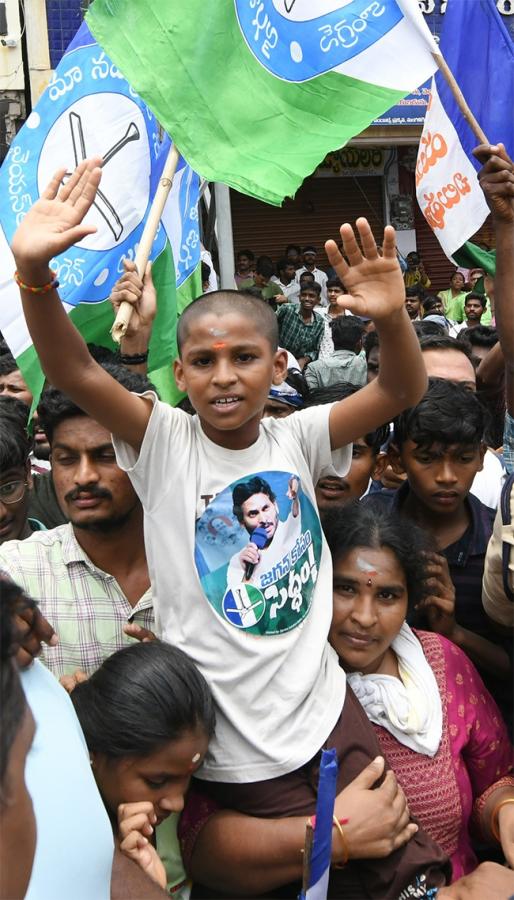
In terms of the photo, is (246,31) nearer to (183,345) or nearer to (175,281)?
(175,281)

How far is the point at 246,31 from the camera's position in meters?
2.98

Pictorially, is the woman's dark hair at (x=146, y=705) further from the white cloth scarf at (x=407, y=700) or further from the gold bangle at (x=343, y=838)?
the white cloth scarf at (x=407, y=700)

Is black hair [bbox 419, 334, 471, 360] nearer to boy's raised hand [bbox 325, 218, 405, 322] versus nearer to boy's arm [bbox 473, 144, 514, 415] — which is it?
boy's arm [bbox 473, 144, 514, 415]

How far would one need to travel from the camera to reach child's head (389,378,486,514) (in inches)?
113

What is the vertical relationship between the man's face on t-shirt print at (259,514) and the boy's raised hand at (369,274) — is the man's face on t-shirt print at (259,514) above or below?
below

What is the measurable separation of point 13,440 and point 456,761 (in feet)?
5.14

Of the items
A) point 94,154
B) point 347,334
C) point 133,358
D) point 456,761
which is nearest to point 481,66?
point 94,154

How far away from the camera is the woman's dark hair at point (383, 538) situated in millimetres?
2529

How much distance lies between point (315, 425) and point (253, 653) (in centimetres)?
57

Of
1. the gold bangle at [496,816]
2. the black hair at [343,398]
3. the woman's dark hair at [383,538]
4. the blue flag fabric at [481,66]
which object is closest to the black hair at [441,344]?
the black hair at [343,398]

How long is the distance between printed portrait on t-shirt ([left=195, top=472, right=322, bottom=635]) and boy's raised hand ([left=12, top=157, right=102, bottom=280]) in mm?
643

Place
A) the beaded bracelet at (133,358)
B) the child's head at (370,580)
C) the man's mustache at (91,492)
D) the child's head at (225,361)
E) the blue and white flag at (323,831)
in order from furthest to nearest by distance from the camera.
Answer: the beaded bracelet at (133,358)
the man's mustache at (91,492)
the child's head at (370,580)
the child's head at (225,361)
the blue and white flag at (323,831)

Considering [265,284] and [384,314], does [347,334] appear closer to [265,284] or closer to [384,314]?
[265,284]

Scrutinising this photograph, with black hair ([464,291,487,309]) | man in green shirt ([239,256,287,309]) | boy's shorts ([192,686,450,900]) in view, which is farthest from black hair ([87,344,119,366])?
black hair ([464,291,487,309])
